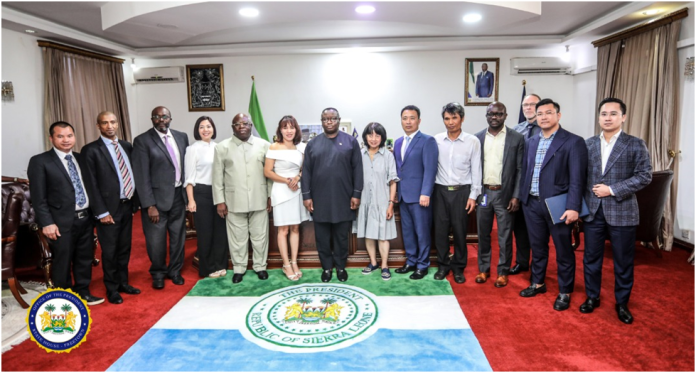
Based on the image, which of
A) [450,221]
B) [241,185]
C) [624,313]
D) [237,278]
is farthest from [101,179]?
[624,313]

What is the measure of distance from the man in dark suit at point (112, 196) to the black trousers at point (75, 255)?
0.10 m

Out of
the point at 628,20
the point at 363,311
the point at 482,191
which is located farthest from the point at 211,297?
the point at 628,20

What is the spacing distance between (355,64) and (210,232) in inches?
177

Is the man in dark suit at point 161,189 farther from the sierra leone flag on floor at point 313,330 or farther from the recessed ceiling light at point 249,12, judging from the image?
the recessed ceiling light at point 249,12

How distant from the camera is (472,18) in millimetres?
Result: 4922

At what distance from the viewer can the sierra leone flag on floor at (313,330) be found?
2.44 metres

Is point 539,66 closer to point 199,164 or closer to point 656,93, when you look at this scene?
point 656,93

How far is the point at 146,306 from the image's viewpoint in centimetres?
330

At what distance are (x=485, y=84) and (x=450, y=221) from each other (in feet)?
14.1

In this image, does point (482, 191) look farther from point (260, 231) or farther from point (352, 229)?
point (260, 231)

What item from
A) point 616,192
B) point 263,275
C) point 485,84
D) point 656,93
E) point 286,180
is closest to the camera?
point 616,192

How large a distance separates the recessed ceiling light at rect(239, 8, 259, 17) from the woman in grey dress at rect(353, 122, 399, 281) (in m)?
1.99

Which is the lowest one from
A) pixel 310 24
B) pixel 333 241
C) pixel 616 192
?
pixel 333 241

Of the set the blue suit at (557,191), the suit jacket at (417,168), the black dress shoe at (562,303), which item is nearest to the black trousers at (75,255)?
the suit jacket at (417,168)
